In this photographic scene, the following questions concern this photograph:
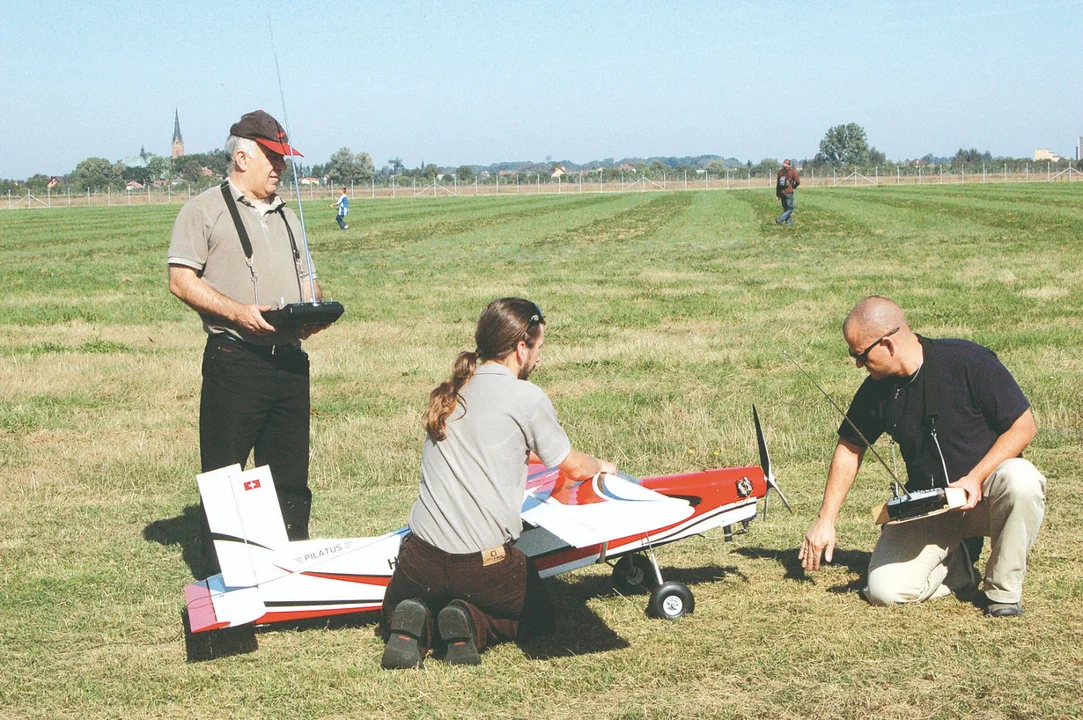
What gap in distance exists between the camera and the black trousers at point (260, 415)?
5.60 metres

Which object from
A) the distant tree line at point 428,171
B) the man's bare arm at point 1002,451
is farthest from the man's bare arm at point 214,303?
the distant tree line at point 428,171

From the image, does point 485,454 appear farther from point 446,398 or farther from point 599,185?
point 599,185

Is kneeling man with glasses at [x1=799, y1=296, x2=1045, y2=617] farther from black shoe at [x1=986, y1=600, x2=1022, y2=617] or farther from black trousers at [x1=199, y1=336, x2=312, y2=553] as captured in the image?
black trousers at [x1=199, y1=336, x2=312, y2=553]

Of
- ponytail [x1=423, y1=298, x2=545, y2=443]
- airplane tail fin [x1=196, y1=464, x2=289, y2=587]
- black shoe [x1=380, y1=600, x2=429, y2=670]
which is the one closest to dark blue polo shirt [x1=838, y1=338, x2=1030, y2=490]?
ponytail [x1=423, y1=298, x2=545, y2=443]

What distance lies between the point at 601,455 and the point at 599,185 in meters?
102

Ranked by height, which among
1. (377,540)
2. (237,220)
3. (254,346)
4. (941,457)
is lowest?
(377,540)

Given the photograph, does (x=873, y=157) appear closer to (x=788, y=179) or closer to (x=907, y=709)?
(x=788, y=179)

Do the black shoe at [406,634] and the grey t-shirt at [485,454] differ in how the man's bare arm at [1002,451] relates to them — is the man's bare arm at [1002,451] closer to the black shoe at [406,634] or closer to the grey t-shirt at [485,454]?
the grey t-shirt at [485,454]

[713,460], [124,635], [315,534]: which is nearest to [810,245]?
[713,460]

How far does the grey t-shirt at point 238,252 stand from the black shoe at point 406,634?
163 cm

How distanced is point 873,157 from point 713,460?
608ft

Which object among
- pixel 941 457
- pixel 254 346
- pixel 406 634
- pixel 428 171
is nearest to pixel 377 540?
pixel 406 634

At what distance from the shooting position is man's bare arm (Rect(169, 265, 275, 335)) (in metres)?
5.40

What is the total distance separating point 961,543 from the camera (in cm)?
551
